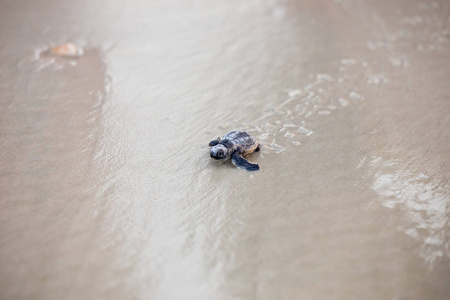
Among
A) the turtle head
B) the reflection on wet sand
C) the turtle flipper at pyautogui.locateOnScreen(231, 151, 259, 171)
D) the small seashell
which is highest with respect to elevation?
the small seashell

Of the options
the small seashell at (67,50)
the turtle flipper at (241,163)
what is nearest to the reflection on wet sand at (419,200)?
the turtle flipper at (241,163)

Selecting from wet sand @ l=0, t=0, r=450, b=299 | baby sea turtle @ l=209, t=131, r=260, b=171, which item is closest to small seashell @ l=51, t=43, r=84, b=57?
wet sand @ l=0, t=0, r=450, b=299

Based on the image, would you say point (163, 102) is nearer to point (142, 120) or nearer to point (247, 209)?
point (142, 120)

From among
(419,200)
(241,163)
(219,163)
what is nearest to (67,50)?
(219,163)

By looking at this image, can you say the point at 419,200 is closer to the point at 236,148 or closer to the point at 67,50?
the point at 236,148

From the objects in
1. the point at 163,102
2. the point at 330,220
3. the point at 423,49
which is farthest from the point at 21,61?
the point at 423,49

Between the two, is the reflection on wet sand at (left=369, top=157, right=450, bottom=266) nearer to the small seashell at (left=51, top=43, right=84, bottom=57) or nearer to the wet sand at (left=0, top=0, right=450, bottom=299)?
the wet sand at (left=0, top=0, right=450, bottom=299)
